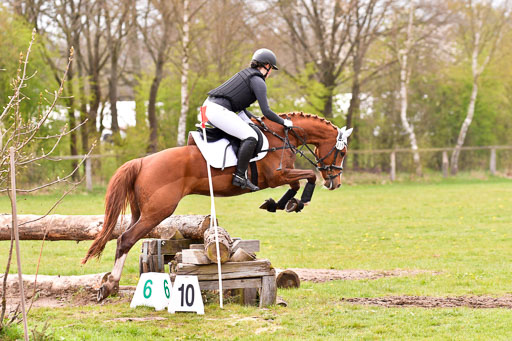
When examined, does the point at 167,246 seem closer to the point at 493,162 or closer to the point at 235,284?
the point at 235,284

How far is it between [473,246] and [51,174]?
17.4m

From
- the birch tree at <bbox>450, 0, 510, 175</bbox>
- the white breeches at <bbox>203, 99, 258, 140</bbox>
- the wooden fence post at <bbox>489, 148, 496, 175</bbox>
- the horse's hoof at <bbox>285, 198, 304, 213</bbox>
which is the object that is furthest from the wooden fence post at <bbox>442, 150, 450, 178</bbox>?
the white breeches at <bbox>203, 99, 258, 140</bbox>

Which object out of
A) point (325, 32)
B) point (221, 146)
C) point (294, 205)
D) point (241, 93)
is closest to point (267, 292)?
point (294, 205)

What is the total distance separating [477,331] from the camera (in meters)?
5.92

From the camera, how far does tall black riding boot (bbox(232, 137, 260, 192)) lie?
24.6ft

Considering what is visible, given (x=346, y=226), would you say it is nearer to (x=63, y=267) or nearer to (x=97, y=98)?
(x=63, y=267)

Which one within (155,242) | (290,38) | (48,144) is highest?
(290,38)

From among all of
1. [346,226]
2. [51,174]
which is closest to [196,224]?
[346,226]

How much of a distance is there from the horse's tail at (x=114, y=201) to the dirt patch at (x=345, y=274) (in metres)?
3.22

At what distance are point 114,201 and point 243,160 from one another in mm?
1496

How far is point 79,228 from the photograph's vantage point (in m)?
8.82

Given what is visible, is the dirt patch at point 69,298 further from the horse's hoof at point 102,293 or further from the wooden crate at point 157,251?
the wooden crate at point 157,251

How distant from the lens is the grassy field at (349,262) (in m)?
6.07

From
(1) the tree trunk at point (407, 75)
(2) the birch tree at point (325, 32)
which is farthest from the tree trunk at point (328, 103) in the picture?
(1) the tree trunk at point (407, 75)
